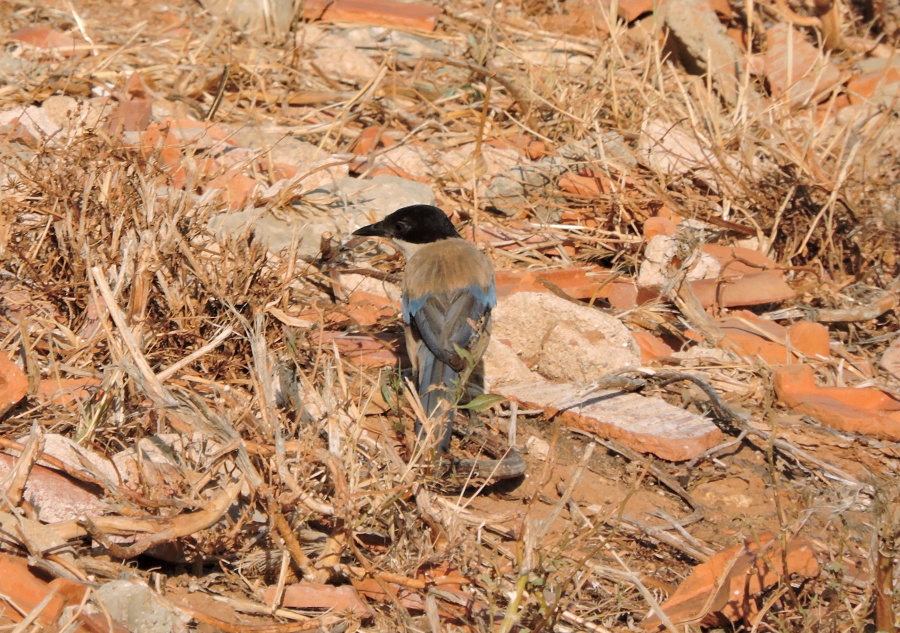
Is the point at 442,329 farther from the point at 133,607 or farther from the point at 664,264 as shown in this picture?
the point at 133,607

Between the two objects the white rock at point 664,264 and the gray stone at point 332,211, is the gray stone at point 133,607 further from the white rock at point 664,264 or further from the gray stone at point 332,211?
the white rock at point 664,264

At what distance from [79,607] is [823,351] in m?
4.07

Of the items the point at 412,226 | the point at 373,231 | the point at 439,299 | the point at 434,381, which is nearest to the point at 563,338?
the point at 439,299

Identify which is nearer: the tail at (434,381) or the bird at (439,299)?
the tail at (434,381)

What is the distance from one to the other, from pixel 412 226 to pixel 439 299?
734 mm

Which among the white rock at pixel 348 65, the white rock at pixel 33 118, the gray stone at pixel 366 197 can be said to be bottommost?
the gray stone at pixel 366 197

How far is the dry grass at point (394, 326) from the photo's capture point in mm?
3477

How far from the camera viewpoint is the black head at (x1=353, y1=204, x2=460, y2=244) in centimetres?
577

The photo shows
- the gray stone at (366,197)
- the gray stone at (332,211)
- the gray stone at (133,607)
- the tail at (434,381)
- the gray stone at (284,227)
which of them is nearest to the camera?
the gray stone at (133,607)

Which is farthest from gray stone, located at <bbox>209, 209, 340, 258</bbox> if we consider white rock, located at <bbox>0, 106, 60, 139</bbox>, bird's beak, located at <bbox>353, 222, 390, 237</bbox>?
white rock, located at <bbox>0, 106, 60, 139</bbox>

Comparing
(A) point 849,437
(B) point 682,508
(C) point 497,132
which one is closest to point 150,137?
(C) point 497,132

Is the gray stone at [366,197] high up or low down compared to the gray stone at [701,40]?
down

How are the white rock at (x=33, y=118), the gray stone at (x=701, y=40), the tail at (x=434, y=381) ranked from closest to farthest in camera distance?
the tail at (x=434, y=381) → the white rock at (x=33, y=118) → the gray stone at (x=701, y=40)

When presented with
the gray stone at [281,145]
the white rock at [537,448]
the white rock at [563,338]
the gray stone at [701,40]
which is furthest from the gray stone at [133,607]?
the gray stone at [701,40]
